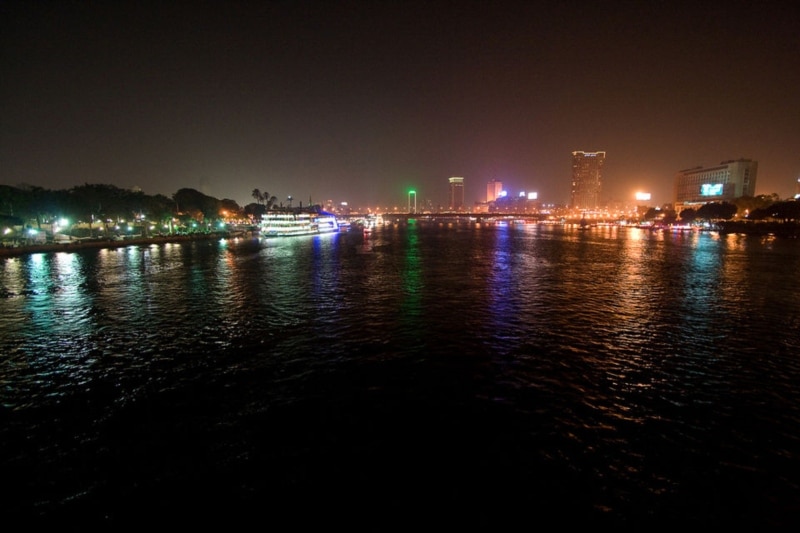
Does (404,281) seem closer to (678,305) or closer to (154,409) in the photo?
(678,305)

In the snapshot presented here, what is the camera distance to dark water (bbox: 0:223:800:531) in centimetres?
947

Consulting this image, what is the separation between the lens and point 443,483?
10117 mm

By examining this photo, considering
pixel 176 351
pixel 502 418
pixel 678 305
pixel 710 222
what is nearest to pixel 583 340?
pixel 502 418

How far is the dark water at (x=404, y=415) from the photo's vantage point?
947cm

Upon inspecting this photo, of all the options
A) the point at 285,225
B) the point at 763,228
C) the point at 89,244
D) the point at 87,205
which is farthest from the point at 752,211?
the point at 87,205

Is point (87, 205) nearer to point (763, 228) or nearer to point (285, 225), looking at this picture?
point (285, 225)

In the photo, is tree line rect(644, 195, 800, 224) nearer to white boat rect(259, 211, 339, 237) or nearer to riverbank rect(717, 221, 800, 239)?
riverbank rect(717, 221, 800, 239)

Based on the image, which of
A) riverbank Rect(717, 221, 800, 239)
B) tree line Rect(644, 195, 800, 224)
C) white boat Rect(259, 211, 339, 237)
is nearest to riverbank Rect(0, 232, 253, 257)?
white boat Rect(259, 211, 339, 237)

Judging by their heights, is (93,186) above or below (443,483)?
above

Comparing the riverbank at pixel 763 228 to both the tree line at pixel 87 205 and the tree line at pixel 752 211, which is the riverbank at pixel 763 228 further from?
the tree line at pixel 87 205

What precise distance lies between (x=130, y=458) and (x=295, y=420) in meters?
4.62

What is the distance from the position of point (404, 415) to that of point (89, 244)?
344 ft

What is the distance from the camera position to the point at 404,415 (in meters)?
13.5

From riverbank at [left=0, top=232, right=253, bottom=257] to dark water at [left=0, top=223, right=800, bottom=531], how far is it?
203ft
